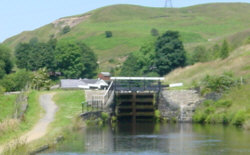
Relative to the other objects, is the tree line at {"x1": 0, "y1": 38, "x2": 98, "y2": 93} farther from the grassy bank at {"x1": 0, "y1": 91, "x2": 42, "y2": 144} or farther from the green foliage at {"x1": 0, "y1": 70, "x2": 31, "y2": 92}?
the grassy bank at {"x1": 0, "y1": 91, "x2": 42, "y2": 144}

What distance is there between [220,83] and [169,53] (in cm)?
3701

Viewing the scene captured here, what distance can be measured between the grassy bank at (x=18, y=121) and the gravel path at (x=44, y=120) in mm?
495

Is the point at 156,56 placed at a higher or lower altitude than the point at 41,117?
higher

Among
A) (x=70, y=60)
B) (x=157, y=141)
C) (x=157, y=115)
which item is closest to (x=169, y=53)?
(x=70, y=60)

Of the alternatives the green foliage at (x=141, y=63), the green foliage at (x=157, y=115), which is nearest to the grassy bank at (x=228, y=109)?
the green foliage at (x=157, y=115)

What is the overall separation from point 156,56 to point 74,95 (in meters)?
38.5

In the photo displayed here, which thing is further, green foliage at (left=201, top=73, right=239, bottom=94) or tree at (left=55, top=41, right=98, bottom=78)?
tree at (left=55, top=41, right=98, bottom=78)

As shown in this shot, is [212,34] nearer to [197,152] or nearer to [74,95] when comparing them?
[74,95]

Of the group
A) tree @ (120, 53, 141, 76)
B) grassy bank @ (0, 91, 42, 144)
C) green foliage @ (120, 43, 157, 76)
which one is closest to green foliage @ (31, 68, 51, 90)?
grassy bank @ (0, 91, 42, 144)

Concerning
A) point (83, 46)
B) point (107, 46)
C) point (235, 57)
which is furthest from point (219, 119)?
point (107, 46)

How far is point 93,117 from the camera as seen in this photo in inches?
2066

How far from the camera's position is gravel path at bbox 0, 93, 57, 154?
38.0 meters

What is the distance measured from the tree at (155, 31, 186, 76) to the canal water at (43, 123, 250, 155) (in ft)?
133

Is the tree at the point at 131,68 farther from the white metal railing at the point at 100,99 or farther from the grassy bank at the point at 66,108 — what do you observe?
the white metal railing at the point at 100,99
